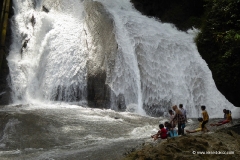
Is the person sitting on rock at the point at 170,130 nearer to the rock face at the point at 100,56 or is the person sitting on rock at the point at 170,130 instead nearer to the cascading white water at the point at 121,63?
the cascading white water at the point at 121,63

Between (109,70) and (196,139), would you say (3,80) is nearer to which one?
(109,70)

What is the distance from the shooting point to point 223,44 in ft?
38.3

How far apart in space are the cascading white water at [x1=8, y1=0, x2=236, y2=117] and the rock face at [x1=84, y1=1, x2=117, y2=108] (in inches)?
15.3

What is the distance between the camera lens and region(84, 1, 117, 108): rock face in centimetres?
1762

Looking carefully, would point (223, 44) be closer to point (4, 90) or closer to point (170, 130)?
point (170, 130)

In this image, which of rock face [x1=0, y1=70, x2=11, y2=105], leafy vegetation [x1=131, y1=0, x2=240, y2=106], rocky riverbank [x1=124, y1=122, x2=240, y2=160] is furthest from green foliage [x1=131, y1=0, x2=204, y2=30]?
rocky riverbank [x1=124, y1=122, x2=240, y2=160]

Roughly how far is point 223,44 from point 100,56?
8.86m

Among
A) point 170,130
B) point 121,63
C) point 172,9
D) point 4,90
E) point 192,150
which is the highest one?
point 172,9

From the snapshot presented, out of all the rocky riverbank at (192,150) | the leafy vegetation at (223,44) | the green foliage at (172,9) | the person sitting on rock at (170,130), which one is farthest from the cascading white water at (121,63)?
the rocky riverbank at (192,150)

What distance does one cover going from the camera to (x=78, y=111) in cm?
1523

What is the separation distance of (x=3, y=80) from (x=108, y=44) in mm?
6884

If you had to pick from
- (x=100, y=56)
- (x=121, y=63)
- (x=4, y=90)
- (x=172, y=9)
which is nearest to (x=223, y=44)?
(x=121, y=63)

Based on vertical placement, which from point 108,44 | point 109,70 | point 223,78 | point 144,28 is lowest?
point 223,78

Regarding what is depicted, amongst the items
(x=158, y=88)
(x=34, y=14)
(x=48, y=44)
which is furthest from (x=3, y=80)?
(x=158, y=88)
